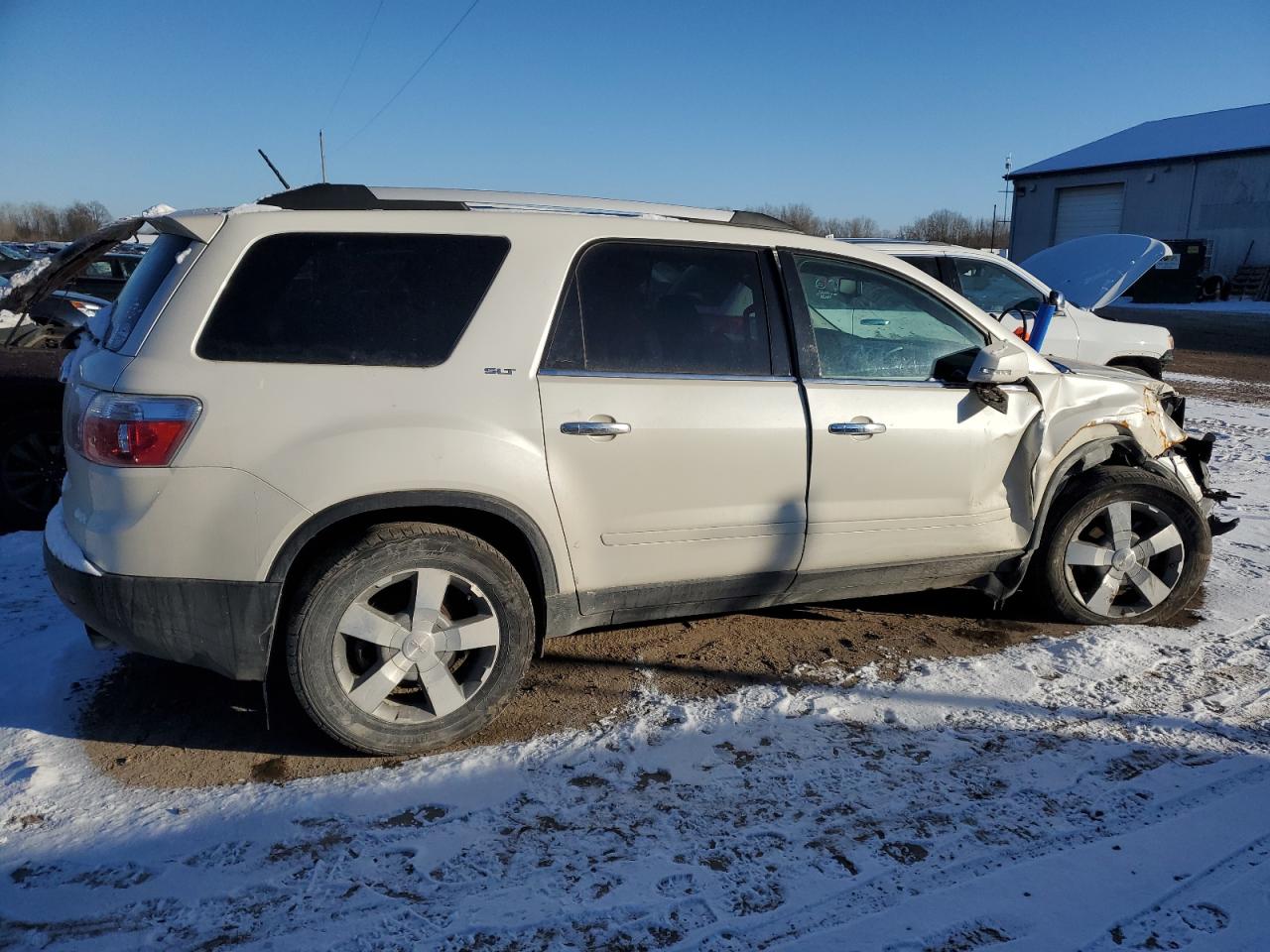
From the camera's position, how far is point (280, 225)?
123 inches

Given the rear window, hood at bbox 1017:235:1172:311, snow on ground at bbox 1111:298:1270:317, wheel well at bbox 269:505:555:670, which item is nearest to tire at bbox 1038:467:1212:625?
hood at bbox 1017:235:1172:311

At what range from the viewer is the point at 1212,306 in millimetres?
28953

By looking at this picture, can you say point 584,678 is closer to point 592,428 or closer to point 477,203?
point 592,428

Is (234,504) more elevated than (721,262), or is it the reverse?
(721,262)

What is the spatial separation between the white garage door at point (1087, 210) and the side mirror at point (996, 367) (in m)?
35.8

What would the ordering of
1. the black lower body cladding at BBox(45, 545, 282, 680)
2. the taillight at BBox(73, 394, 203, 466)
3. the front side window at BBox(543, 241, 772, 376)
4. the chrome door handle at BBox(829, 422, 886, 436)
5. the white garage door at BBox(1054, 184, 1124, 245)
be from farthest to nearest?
the white garage door at BBox(1054, 184, 1124, 245) < the chrome door handle at BBox(829, 422, 886, 436) < the front side window at BBox(543, 241, 772, 376) < the black lower body cladding at BBox(45, 545, 282, 680) < the taillight at BBox(73, 394, 203, 466)

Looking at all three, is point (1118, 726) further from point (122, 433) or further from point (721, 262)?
point (122, 433)

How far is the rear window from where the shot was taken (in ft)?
10.3

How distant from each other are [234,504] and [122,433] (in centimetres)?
39

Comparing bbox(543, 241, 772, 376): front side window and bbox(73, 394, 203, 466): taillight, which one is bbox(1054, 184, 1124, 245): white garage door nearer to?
bbox(543, 241, 772, 376): front side window

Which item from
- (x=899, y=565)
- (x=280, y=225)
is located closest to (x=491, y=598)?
(x=280, y=225)

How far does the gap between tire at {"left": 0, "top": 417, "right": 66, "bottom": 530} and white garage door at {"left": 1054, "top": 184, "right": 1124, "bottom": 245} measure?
121 ft

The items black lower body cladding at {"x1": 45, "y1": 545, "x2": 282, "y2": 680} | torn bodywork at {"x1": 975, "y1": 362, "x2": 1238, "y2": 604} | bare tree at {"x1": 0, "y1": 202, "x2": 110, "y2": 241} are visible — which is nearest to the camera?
black lower body cladding at {"x1": 45, "y1": 545, "x2": 282, "y2": 680}

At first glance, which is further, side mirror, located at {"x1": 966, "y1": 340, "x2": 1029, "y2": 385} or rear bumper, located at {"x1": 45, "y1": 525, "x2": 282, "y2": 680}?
side mirror, located at {"x1": 966, "y1": 340, "x2": 1029, "y2": 385}
